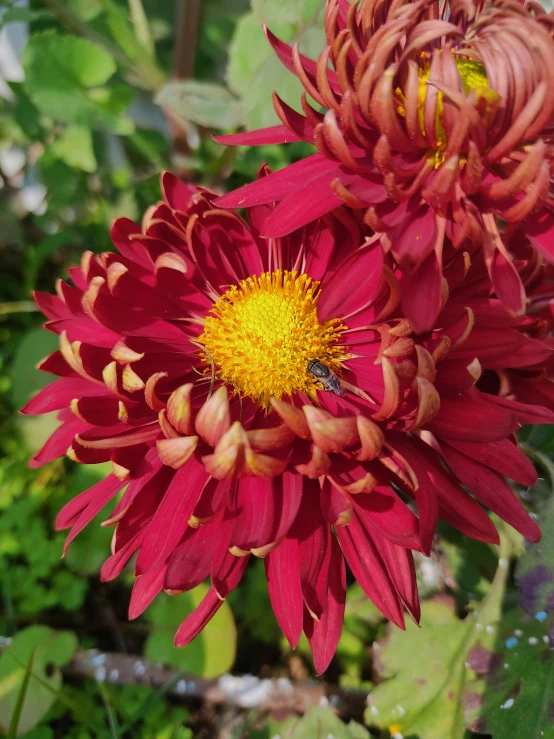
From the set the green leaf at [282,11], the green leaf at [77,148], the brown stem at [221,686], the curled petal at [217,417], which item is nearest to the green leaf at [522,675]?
the brown stem at [221,686]

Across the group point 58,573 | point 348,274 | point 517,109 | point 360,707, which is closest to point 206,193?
point 348,274

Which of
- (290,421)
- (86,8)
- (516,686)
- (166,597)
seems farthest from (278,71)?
(516,686)

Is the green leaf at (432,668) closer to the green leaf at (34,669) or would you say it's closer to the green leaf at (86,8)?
the green leaf at (34,669)

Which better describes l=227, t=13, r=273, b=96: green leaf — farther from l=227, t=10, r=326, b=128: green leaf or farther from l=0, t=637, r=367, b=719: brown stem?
l=0, t=637, r=367, b=719: brown stem

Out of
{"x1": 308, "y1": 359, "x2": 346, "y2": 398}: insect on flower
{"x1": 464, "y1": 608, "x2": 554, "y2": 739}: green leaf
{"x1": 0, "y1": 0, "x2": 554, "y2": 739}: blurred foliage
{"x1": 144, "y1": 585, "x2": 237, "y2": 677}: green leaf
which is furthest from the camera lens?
{"x1": 144, "y1": 585, "x2": 237, "y2": 677}: green leaf

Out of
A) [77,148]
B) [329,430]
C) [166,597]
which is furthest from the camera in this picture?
[77,148]

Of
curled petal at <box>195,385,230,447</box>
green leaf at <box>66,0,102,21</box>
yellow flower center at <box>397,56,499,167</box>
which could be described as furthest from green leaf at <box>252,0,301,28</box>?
curled petal at <box>195,385,230,447</box>

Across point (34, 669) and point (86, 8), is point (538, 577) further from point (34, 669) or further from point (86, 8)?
point (86, 8)
